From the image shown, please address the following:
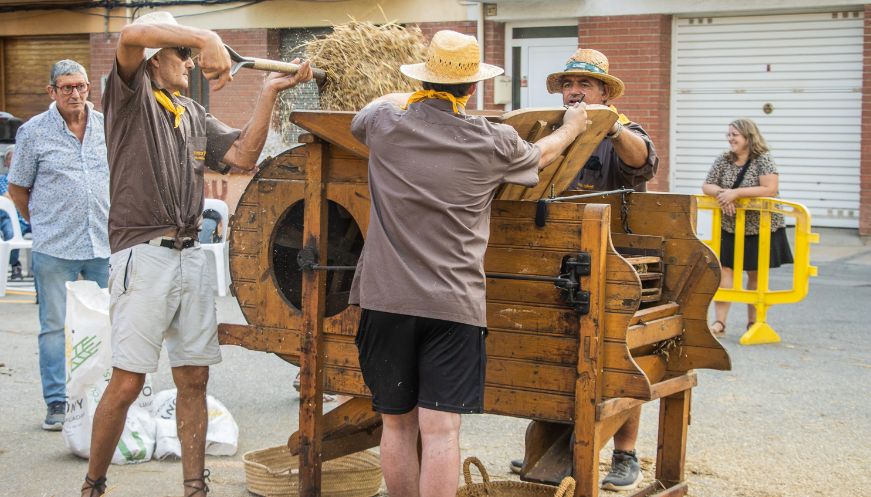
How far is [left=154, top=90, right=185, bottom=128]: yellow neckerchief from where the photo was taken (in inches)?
181

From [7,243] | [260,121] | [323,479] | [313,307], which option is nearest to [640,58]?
[7,243]

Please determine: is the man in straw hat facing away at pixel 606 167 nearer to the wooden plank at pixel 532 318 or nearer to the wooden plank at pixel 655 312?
the wooden plank at pixel 655 312

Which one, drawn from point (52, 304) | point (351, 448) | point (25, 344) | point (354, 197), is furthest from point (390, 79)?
point (25, 344)

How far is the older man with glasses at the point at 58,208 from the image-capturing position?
240 inches

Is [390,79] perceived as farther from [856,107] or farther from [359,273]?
[856,107]

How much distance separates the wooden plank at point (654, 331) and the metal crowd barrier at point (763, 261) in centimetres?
417

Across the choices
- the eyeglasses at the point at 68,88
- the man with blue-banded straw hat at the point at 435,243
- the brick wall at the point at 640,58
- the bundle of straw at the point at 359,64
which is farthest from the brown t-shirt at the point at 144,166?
the brick wall at the point at 640,58

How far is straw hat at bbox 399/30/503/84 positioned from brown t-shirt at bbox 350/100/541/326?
93 millimetres

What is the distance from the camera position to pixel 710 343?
485 cm

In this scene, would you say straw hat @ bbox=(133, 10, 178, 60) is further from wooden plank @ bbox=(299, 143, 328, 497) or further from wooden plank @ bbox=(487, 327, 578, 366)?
wooden plank @ bbox=(487, 327, 578, 366)

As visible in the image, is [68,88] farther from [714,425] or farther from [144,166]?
[714,425]

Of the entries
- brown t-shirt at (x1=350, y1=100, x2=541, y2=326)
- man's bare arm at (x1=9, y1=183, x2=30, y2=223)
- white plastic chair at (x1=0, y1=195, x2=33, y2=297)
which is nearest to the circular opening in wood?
brown t-shirt at (x1=350, y1=100, x2=541, y2=326)

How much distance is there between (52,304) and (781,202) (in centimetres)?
565

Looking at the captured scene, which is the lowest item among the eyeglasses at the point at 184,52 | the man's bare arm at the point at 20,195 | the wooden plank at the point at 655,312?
the wooden plank at the point at 655,312
